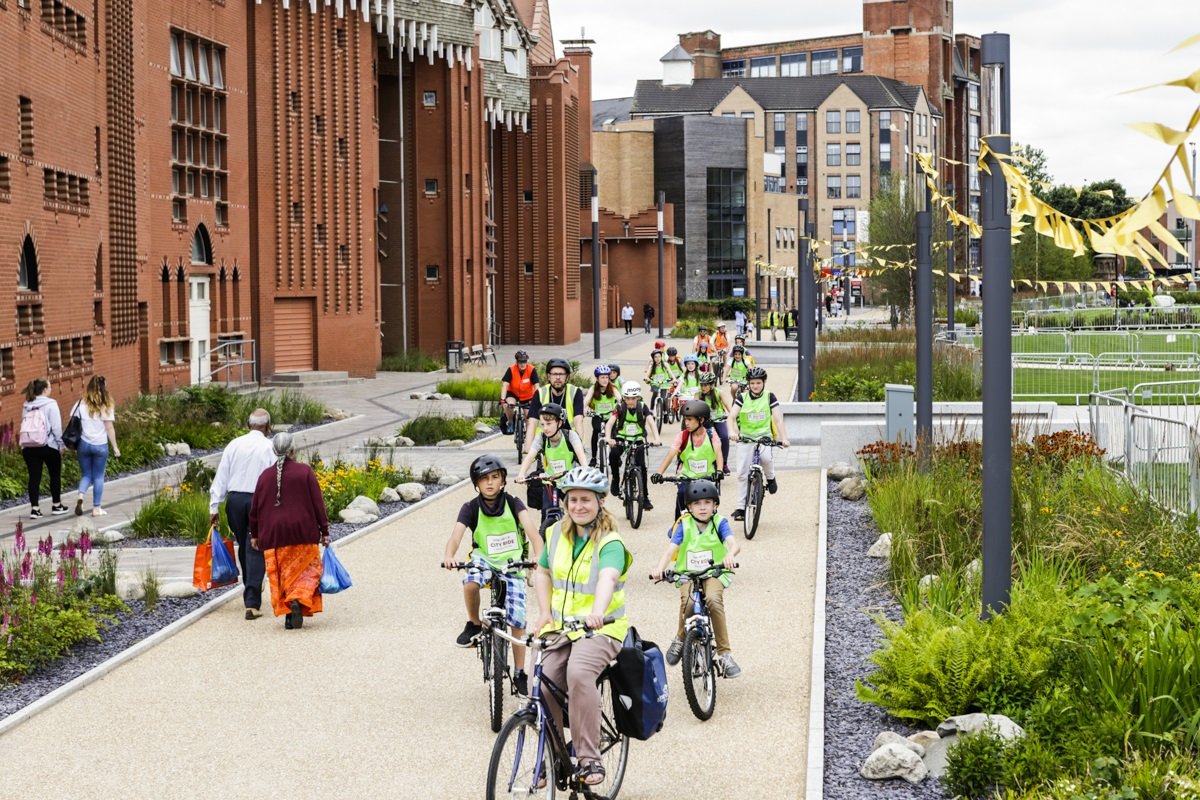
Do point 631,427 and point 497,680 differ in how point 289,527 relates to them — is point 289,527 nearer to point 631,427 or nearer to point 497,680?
point 497,680

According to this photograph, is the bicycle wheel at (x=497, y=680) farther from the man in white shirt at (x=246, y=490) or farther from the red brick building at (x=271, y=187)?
the red brick building at (x=271, y=187)

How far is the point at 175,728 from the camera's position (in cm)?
953

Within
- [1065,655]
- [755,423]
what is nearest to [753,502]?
[755,423]

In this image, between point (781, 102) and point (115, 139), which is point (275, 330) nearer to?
point (115, 139)

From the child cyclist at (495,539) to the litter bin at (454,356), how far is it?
39.6 m

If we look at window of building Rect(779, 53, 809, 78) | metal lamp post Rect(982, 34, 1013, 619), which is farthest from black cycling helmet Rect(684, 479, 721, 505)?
window of building Rect(779, 53, 809, 78)

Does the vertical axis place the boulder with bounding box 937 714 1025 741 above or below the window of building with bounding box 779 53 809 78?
below

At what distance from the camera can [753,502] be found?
16.5 metres

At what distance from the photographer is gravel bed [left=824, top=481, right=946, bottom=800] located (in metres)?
7.96

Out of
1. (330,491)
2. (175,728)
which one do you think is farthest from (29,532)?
(175,728)

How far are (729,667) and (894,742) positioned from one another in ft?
6.35

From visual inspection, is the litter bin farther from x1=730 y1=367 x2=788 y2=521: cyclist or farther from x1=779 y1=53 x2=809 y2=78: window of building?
x1=779 y1=53 x2=809 y2=78: window of building

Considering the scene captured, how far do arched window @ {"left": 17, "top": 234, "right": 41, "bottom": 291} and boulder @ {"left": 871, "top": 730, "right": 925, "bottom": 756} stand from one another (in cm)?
1995

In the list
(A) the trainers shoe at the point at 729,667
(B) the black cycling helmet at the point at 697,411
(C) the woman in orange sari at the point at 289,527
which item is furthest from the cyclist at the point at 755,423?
(A) the trainers shoe at the point at 729,667
